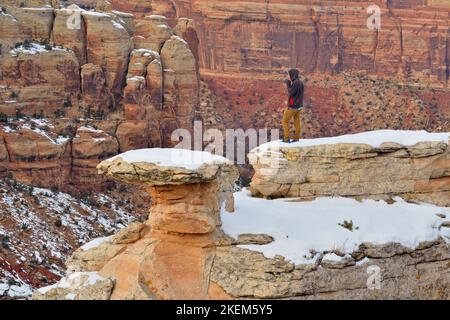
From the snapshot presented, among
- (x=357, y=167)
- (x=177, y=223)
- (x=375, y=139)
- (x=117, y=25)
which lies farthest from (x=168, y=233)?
(x=117, y=25)

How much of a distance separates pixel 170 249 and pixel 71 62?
28.0m

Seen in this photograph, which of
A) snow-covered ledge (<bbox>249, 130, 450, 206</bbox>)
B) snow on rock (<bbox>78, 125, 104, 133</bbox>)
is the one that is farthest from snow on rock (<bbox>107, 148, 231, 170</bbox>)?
snow on rock (<bbox>78, 125, 104, 133</bbox>)

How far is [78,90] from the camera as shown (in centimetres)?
5356

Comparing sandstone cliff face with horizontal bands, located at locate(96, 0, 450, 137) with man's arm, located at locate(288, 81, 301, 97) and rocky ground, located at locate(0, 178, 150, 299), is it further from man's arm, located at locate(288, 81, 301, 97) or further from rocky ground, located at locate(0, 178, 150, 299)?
man's arm, located at locate(288, 81, 301, 97)

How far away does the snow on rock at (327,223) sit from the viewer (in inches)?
1052

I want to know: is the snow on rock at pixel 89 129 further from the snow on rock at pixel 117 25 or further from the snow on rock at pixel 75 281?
the snow on rock at pixel 75 281

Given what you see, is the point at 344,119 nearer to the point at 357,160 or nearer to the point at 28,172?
the point at 28,172

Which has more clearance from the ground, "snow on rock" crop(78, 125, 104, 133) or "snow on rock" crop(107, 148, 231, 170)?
"snow on rock" crop(107, 148, 231, 170)

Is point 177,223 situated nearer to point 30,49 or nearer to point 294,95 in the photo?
point 294,95

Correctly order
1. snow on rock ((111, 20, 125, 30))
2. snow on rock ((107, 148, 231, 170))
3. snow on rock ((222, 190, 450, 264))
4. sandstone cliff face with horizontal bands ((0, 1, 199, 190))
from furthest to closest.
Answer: snow on rock ((111, 20, 125, 30)) → sandstone cliff face with horizontal bands ((0, 1, 199, 190)) → snow on rock ((222, 190, 450, 264)) → snow on rock ((107, 148, 231, 170))

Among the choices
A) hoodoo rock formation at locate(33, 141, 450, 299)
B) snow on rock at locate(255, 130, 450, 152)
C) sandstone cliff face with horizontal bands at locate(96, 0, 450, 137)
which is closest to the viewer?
hoodoo rock formation at locate(33, 141, 450, 299)

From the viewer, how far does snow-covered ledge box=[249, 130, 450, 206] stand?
29094 millimetres

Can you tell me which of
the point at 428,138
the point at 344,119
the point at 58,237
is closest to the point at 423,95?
the point at 344,119

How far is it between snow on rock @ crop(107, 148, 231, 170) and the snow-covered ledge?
116 inches
